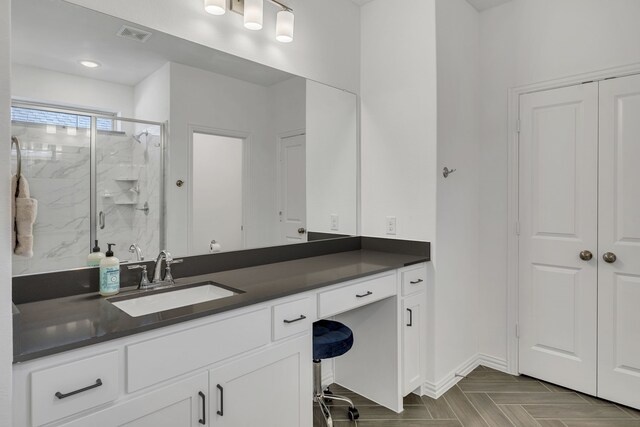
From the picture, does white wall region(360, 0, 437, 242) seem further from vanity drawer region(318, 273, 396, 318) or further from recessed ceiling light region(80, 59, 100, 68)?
recessed ceiling light region(80, 59, 100, 68)

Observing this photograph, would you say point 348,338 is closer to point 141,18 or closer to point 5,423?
point 5,423

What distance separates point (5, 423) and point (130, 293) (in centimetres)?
67

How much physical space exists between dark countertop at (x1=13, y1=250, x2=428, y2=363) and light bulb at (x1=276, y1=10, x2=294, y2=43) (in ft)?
4.37

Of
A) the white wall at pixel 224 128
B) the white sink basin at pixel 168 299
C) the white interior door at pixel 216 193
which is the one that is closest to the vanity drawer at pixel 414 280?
the white wall at pixel 224 128

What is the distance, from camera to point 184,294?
5.75ft

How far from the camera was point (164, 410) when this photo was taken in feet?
4.13

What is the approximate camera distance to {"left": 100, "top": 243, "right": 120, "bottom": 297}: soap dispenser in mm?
1555

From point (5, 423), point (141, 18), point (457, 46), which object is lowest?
point (5, 423)

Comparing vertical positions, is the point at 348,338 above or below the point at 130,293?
below

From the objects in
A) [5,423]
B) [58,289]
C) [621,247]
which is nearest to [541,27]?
[621,247]

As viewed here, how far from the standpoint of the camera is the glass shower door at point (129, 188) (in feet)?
5.47

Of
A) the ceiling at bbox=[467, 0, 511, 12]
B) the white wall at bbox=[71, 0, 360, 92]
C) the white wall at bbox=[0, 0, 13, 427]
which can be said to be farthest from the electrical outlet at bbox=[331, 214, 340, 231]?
the white wall at bbox=[0, 0, 13, 427]

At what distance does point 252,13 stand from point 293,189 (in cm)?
101

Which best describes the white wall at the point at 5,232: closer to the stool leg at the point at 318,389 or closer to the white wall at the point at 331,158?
the stool leg at the point at 318,389
